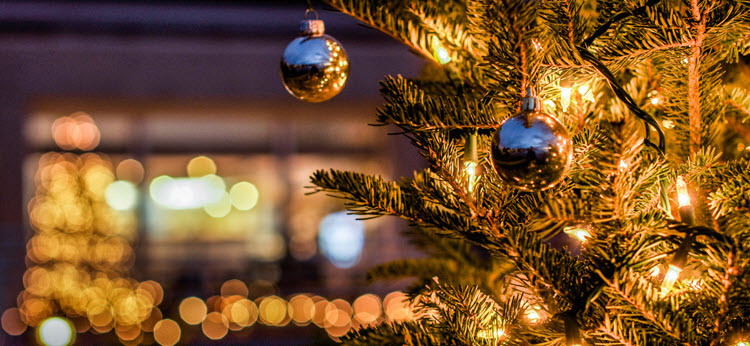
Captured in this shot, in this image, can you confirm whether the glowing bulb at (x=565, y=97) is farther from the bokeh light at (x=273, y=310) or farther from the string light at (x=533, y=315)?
the bokeh light at (x=273, y=310)

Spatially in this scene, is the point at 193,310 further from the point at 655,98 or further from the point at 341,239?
the point at 655,98

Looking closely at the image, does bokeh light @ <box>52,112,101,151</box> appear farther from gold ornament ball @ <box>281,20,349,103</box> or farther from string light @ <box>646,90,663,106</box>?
string light @ <box>646,90,663,106</box>

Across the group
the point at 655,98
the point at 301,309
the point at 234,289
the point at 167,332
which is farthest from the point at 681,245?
the point at 234,289

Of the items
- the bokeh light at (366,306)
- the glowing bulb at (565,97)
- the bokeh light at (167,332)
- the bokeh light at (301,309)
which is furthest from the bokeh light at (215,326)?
the glowing bulb at (565,97)

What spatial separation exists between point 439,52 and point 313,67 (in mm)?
187

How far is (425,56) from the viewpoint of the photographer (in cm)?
97

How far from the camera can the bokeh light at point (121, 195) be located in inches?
289

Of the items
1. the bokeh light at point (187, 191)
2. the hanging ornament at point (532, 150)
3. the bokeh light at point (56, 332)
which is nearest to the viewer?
the hanging ornament at point (532, 150)

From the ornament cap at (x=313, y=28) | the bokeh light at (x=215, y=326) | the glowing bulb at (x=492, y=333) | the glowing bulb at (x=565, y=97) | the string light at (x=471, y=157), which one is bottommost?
the bokeh light at (x=215, y=326)

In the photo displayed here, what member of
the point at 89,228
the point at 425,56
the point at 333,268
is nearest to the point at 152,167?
the point at 89,228

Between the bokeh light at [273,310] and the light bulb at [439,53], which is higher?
the light bulb at [439,53]

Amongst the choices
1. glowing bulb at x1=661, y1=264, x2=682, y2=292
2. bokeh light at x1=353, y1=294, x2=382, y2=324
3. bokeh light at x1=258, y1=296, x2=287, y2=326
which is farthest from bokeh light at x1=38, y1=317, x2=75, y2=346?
glowing bulb at x1=661, y1=264, x2=682, y2=292

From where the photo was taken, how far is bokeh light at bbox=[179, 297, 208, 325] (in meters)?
6.12

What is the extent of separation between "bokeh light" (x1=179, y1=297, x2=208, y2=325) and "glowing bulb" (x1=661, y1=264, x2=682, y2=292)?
5832 millimetres
